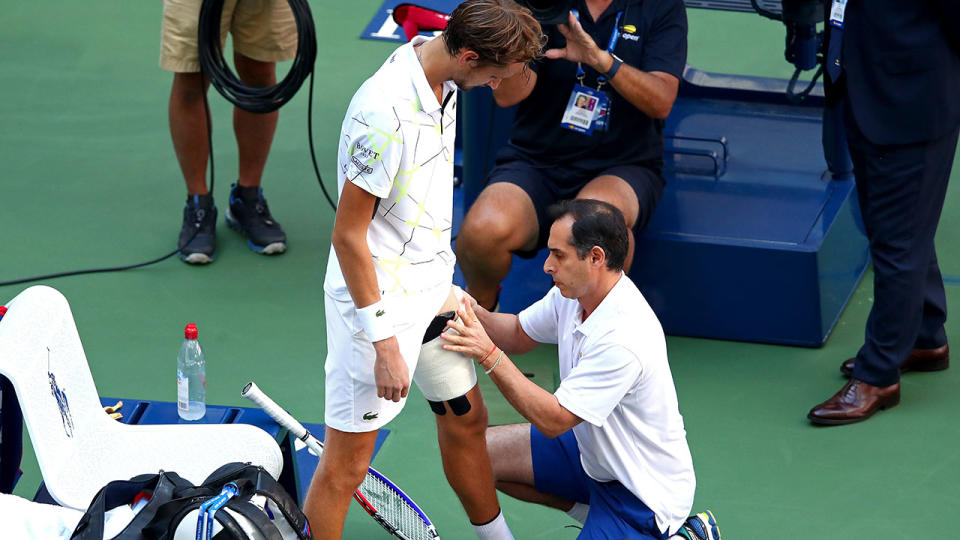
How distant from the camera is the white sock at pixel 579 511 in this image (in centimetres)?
351

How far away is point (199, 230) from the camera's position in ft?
17.5

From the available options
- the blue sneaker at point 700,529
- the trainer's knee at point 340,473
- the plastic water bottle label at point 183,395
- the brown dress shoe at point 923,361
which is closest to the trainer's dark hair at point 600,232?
the blue sneaker at point 700,529

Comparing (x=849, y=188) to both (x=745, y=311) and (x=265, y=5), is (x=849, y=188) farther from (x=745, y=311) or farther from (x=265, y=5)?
(x=265, y=5)

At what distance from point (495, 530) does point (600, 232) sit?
927mm

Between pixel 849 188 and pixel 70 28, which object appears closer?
pixel 849 188

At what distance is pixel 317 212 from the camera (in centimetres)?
573

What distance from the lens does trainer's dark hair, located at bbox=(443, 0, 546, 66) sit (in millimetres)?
2904

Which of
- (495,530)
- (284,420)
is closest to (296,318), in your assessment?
(284,420)

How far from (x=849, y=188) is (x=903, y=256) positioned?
0.98 meters

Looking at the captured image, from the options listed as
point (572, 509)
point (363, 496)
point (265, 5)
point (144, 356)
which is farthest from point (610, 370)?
point (265, 5)

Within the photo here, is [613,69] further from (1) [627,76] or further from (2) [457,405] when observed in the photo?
(2) [457,405]

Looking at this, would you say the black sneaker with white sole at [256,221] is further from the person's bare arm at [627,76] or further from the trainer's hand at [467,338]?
the trainer's hand at [467,338]

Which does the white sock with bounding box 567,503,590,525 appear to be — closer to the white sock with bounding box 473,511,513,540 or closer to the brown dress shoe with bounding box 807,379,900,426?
the white sock with bounding box 473,511,513,540

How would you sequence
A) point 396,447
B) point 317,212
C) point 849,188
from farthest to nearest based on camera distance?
point 317,212 < point 849,188 < point 396,447
